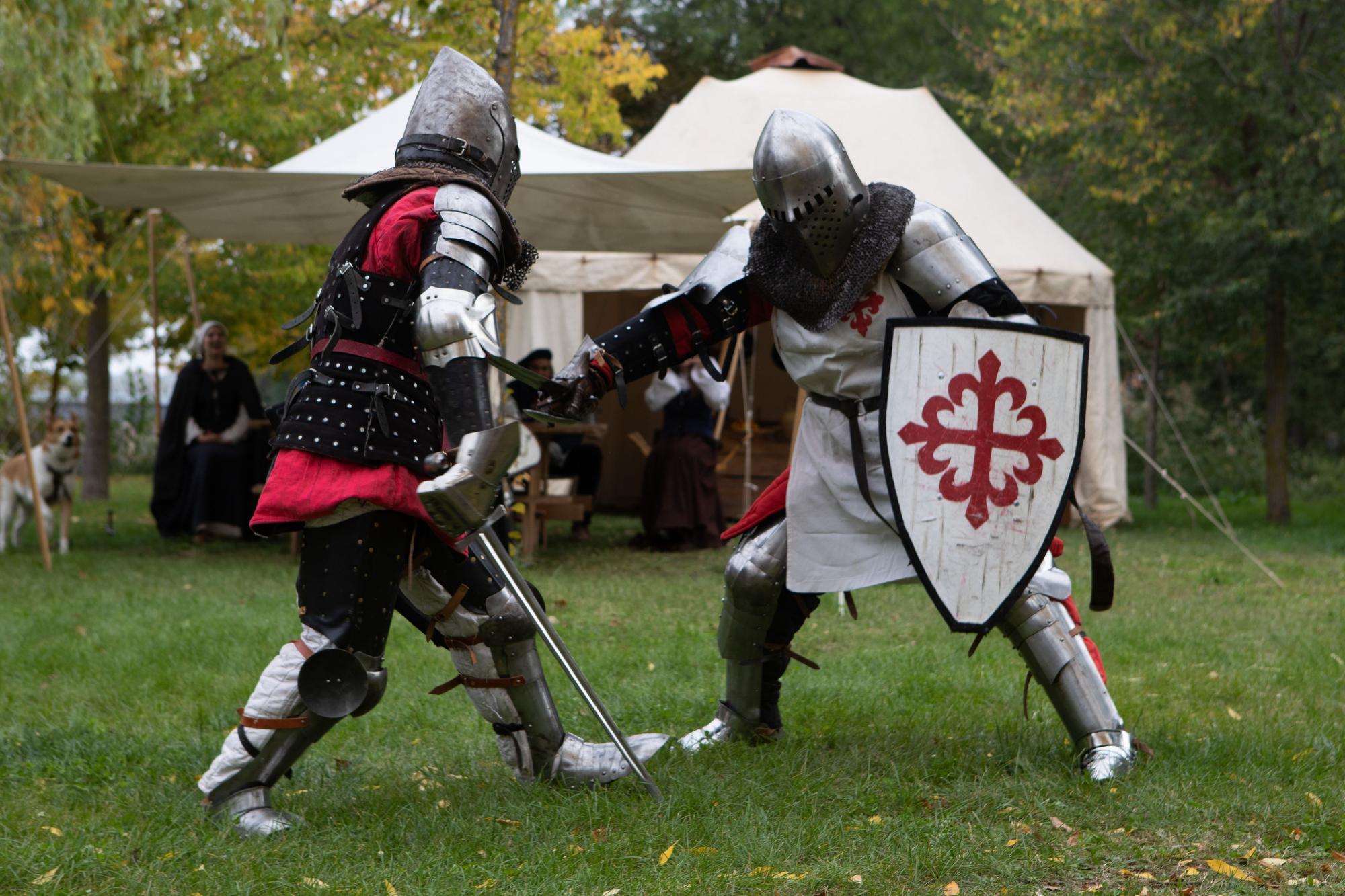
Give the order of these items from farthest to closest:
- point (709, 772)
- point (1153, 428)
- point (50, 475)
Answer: point (1153, 428) < point (50, 475) < point (709, 772)

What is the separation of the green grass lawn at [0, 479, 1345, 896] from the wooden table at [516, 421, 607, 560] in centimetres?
168

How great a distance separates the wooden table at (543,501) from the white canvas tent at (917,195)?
3.79 ft

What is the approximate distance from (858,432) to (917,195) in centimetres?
613

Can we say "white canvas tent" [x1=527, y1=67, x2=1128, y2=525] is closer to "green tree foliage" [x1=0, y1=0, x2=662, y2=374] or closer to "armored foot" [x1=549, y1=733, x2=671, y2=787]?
"green tree foliage" [x1=0, y1=0, x2=662, y2=374]

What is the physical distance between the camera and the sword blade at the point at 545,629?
2.81 meters

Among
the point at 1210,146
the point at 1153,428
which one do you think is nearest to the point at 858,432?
the point at 1210,146

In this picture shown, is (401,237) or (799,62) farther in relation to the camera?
(799,62)

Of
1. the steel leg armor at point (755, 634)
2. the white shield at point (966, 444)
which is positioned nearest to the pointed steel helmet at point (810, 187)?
the white shield at point (966, 444)

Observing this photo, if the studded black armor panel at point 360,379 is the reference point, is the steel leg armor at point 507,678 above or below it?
below

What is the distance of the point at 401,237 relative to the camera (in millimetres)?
2635

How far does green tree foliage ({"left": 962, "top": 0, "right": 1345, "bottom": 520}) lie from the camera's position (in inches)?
348

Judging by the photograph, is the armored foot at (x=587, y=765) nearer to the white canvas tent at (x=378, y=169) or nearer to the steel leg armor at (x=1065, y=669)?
the steel leg armor at (x=1065, y=669)

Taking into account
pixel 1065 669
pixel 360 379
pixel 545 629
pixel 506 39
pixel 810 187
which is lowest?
pixel 1065 669

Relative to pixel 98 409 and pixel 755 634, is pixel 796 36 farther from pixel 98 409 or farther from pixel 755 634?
pixel 755 634
